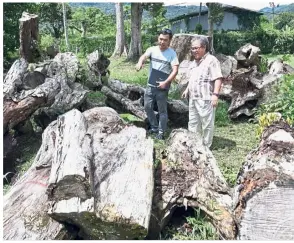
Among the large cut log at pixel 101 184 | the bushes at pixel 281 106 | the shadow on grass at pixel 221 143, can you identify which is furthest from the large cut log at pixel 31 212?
the bushes at pixel 281 106

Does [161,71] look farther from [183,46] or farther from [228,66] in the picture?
[183,46]

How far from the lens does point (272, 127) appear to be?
4.88 meters

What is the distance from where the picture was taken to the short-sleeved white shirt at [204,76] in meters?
6.04

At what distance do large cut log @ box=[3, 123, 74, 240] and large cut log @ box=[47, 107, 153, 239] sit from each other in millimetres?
170

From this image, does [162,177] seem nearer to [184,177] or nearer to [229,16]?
[184,177]

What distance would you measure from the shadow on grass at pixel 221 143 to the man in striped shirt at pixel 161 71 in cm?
79

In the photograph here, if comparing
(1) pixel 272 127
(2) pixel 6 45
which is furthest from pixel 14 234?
(2) pixel 6 45

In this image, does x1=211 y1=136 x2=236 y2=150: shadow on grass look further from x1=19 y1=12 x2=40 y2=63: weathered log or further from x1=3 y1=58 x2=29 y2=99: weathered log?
x1=19 y1=12 x2=40 y2=63: weathered log

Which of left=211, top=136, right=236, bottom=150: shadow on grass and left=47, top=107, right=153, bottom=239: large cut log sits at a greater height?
left=47, top=107, right=153, bottom=239: large cut log

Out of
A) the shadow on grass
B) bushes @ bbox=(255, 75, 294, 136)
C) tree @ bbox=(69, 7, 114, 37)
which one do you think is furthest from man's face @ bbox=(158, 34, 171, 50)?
tree @ bbox=(69, 7, 114, 37)

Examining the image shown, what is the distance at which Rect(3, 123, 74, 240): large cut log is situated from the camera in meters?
3.83

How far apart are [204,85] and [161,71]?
808 mm

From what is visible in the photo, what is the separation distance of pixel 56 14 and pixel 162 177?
3184 cm

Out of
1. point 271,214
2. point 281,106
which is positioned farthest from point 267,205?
point 281,106
